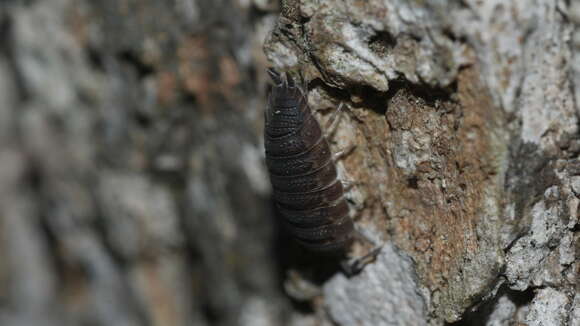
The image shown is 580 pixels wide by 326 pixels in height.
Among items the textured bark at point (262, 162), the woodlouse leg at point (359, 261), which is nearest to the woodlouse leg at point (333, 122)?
the textured bark at point (262, 162)

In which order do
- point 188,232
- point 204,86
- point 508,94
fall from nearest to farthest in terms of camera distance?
point 508,94 → point 204,86 → point 188,232

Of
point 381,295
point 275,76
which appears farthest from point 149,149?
point 381,295

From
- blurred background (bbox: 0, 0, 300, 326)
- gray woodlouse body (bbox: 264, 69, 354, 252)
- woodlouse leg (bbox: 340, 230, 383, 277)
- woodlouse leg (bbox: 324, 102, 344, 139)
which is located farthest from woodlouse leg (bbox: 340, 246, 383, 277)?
blurred background (bbox: 0, 0, 300, 326)

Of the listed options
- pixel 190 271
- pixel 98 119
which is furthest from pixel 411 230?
pixel 98 119

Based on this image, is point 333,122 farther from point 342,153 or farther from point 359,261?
point 359,261

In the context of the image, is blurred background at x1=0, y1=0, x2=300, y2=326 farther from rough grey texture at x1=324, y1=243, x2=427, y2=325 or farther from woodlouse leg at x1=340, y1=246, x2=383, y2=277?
woodlouse leg at x1=340, y1=246, x2=383, y2=277

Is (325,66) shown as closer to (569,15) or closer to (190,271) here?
(569,15)
